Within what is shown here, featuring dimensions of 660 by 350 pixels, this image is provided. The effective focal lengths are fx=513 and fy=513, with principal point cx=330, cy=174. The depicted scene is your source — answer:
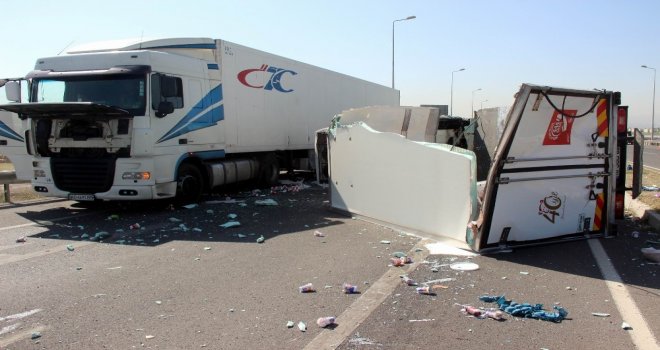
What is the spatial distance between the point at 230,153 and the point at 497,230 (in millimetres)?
7601

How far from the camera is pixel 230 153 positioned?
489 inches

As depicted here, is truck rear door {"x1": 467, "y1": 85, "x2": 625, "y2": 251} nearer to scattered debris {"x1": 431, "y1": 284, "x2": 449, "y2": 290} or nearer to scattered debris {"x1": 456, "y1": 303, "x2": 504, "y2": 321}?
scattered debris {"x1": 431, "y1": 284, "x2": 449, "y2": 290}

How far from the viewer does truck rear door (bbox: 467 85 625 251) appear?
6297 millimetres

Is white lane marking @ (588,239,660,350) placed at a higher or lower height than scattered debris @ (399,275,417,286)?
lower

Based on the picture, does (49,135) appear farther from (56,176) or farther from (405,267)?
(405,267)

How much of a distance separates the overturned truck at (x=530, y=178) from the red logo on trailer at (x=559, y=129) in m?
0.01

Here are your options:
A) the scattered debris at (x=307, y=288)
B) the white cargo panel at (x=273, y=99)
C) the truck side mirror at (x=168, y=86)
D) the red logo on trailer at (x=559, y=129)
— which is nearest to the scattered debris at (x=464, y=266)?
the scattered debris at (x=307, y=288)

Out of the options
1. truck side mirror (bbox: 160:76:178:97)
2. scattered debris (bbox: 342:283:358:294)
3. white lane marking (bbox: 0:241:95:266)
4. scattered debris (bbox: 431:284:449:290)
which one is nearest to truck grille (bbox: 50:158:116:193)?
truck side mirror (bbox: 160:76:178:97)

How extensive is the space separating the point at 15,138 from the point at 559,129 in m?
10.8

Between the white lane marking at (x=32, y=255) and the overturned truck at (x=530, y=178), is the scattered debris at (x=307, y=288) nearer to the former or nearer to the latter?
the overturned truck at (x=530, y=178)

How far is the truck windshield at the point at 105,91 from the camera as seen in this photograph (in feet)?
30.3

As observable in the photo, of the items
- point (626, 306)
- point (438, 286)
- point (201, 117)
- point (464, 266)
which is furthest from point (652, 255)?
point (201, 117)

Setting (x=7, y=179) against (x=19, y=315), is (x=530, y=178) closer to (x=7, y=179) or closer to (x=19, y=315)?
(x=19, y=315)

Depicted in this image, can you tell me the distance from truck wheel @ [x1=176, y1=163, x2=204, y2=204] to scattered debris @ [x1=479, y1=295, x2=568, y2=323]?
735 centimetres
